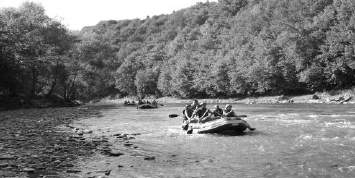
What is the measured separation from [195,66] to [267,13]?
23926 mm

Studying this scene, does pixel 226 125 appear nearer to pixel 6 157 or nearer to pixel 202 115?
pixel 202 115

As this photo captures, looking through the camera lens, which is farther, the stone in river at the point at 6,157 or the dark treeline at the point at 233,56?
the dark treeline at the point at 233,56

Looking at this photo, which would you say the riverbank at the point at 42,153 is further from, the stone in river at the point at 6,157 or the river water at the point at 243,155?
the river water at the point at 243,155

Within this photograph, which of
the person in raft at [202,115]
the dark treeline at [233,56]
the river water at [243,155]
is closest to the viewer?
the river water at [243,155]

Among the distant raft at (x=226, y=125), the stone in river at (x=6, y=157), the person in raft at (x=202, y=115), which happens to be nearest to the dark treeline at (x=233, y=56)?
the person in raft at (x=202, y=115)

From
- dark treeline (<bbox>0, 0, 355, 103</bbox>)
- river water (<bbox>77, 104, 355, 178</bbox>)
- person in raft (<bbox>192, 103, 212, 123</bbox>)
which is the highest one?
dark treeline (<bbox>0, 0, 355, 103</bbox>)

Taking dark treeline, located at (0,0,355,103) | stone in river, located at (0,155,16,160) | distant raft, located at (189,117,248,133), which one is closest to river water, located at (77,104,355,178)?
distant raft, located at (189,117,248,133)

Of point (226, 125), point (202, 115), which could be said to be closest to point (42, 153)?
point (226, 125)

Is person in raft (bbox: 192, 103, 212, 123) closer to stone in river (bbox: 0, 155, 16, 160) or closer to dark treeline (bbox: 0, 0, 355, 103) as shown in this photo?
stone in river (bbox: 0, 155, 16, 160)

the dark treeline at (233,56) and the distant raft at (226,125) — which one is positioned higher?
the dark treeline at (233,56)

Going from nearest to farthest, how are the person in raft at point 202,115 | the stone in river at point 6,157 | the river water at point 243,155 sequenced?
1. the river water at point 243,155
2. the stone in river at point 6,157
3. the person in raft at point 202,115

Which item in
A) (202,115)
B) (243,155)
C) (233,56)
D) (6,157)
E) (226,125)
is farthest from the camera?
(233,56)

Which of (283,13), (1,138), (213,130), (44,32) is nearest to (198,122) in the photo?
A: (213,130)

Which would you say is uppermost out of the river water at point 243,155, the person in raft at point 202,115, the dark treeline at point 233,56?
the dark treeline at point 233,56
